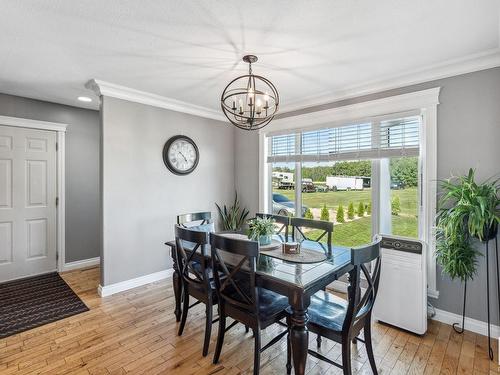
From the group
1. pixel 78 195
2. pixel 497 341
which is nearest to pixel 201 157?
pixel 78 195

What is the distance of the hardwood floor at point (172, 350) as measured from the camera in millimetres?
2037

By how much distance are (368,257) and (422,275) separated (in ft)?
3.97

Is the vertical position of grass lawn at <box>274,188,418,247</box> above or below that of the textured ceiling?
below

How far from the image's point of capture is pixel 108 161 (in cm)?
328

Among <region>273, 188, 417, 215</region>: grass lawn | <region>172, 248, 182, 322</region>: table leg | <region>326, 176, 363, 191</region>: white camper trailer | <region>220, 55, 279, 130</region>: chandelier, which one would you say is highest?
<region>220, 55, 279, 130</region>: chandelier

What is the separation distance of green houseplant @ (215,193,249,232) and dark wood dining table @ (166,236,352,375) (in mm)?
2283

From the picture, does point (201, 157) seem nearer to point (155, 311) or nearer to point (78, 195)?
point (78, 195)

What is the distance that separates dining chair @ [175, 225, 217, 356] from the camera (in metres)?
2.18

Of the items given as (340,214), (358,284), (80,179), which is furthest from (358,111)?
(80,179)

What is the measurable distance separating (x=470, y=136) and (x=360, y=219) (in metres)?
1.42

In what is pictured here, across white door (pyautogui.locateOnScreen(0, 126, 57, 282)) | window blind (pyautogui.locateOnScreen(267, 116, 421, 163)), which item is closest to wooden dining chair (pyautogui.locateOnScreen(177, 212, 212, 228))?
window blind (pyautogui.locateOnScreen(267, 116, 421, 163))

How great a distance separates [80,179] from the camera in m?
4.27

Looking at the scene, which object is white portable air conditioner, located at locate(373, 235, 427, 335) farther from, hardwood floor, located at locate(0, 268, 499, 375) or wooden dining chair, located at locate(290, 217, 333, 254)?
wooden dining chair, located at locate(290, 217, 333, 254)

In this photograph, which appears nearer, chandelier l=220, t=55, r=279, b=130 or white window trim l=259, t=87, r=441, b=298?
chandelier l=220, t=55, r=279, b=130
